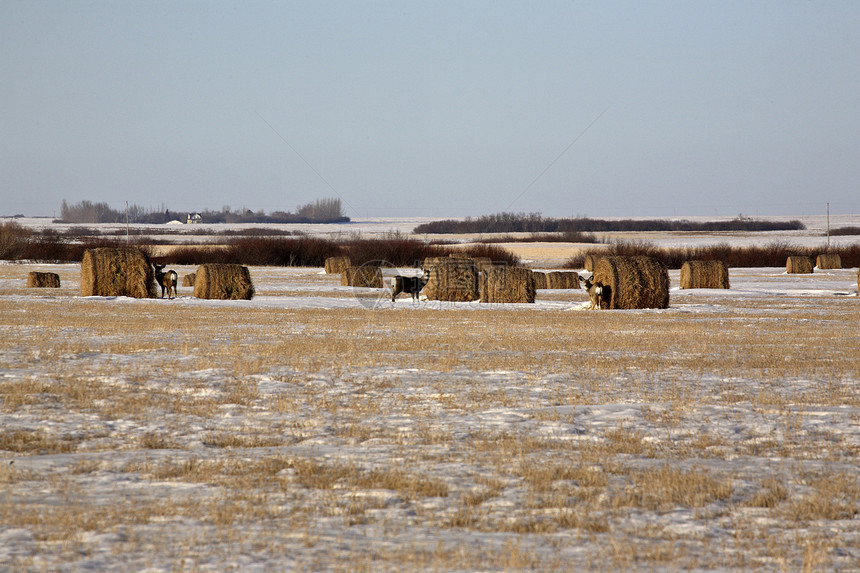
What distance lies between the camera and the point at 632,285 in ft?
83.7

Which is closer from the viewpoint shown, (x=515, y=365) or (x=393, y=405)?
(x=393, y=405)

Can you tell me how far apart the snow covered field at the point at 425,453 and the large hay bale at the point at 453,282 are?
558 inches

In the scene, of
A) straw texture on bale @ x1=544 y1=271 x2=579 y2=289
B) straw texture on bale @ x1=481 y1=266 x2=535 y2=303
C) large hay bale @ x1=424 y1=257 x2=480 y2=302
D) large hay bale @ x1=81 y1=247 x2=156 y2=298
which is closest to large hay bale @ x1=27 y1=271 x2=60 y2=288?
large hay bale @ x1=81 y1=247 x2=156 y2=298

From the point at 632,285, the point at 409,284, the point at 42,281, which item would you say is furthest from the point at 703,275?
the point at 42,281

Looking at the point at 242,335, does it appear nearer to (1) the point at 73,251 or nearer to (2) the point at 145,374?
(2) the point at 145,374

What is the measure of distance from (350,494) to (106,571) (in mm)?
1876

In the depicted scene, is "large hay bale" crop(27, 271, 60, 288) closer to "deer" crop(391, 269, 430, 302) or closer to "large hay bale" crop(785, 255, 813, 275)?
"deer" crop(391, 269, 430, 302)

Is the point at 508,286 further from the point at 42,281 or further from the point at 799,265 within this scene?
the point at 799,265

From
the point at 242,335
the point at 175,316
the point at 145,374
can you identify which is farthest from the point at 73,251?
the point at 145,374

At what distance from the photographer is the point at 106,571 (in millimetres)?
4773

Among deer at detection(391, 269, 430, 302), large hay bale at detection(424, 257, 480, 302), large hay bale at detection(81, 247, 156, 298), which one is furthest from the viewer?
large hay bale at detection(424, 257, 480, 302)

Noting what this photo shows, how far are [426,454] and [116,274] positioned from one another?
23.1m

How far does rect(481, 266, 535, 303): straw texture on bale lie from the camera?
28.6m

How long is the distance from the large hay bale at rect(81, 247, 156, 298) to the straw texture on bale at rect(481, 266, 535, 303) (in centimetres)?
1029
